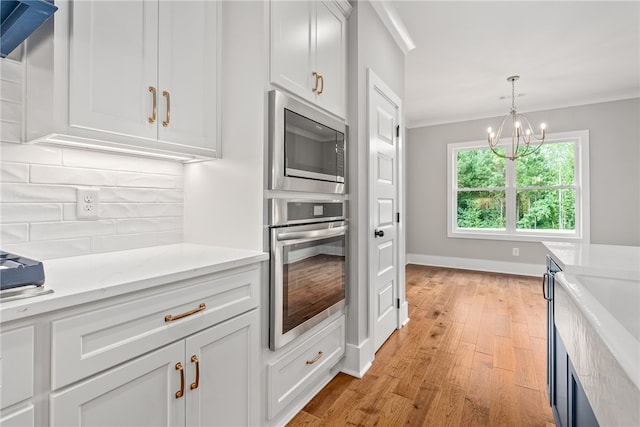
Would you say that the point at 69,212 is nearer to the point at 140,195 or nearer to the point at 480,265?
the point at 140,195

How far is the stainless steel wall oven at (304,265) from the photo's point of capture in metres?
1.46

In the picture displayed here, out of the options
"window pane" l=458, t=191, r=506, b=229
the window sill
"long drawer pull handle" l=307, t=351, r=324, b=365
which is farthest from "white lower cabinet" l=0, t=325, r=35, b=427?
"window pane" l=458, t=191, r=506, b=229

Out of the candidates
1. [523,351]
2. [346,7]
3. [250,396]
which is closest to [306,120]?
[346,7]

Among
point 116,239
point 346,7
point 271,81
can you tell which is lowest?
point 116,239

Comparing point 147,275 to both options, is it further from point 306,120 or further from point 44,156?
point 306,120

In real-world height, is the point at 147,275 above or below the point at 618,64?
below

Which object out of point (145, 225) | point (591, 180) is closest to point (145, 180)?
point (145, 225)

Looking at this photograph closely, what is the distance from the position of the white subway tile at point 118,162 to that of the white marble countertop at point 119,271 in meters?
0.39

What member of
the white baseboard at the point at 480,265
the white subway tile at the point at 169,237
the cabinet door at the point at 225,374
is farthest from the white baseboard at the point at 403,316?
the white baseboard at the point at 480,265

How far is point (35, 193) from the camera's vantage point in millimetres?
1215

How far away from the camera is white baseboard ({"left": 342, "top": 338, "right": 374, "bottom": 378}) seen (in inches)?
81.2

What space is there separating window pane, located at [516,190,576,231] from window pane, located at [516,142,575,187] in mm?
158

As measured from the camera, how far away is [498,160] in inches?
205

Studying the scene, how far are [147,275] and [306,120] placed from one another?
3.54 feet
